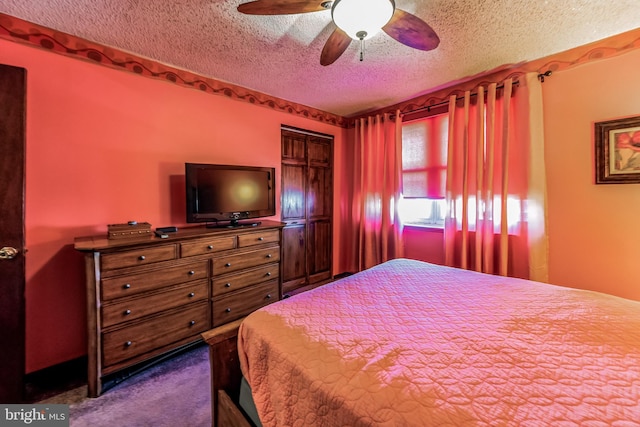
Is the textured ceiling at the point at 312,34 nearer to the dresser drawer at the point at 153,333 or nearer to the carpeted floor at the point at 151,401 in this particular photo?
the dresser drawer at the point at 153,333

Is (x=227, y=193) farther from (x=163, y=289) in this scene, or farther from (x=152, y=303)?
(x=152, y=303)

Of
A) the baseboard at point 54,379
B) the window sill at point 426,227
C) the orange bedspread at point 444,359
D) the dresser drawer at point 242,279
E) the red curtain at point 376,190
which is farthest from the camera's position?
the red curtain at point 376,190

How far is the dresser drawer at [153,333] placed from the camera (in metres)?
1.74

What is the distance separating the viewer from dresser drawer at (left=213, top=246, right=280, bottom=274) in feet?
7.36

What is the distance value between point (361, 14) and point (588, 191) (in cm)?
234

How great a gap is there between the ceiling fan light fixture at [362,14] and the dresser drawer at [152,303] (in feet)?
6.82

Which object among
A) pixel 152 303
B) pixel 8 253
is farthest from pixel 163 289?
pixel 8 253

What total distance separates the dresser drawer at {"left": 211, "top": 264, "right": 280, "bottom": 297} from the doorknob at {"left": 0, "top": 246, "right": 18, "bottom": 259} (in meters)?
1.17

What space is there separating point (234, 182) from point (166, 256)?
3.03ft

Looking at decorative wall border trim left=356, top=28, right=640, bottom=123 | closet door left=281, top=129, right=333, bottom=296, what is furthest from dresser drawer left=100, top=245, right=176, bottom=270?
decorative wall border trim left=356, top=28, right=640, bottom=123

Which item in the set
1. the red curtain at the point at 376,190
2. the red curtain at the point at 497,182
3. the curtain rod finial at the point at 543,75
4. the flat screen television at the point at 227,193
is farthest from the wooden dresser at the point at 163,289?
the curtain rod finial at the point at 543,75

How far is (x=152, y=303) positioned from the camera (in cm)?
189

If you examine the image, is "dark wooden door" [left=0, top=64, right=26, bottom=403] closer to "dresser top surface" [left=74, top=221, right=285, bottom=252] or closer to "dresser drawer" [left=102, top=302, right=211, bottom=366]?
"dresser top surface" [left=74, top=221, right=285, bottom=252]

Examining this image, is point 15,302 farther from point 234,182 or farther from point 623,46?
point 623,46
